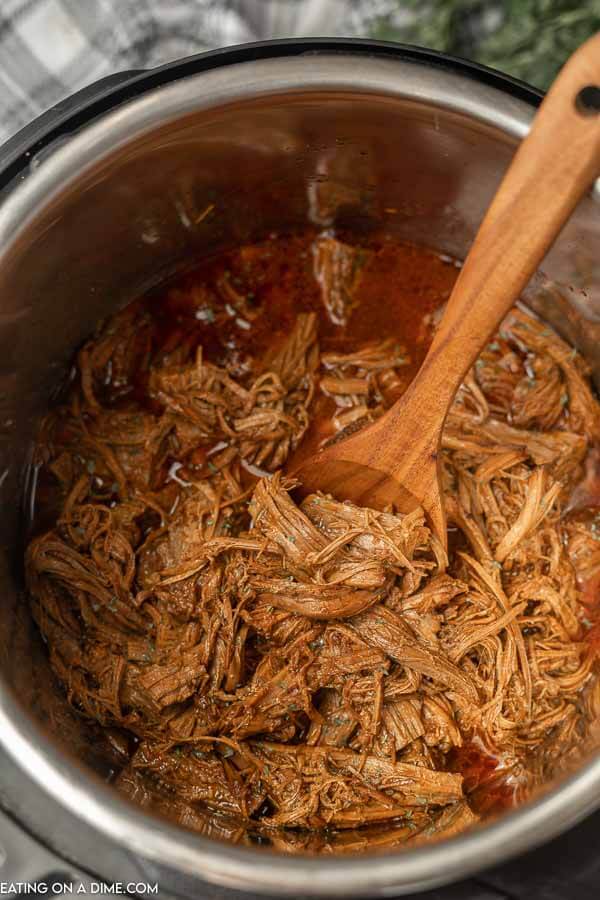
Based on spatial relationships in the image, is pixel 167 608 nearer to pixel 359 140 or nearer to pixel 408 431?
pixel 408 431

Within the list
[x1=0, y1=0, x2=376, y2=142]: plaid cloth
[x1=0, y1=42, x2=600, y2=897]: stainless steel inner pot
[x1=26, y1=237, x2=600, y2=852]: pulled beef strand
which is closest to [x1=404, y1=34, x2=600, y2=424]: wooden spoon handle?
[x1=0, y1=42, x2=600, y2=897]: stainless steel inner pot

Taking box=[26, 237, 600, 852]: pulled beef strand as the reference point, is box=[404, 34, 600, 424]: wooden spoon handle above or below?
above

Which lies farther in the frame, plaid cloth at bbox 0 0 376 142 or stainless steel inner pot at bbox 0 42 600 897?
plaid cloth at bbox 0 0 376 142

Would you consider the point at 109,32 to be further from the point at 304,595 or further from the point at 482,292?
the point at 304,595

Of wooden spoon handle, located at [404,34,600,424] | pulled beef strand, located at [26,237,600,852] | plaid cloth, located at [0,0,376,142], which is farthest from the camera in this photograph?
plaid cloth, located at [0,0,376,142]

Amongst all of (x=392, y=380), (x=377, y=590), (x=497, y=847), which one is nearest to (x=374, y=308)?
(x=392, y=380)

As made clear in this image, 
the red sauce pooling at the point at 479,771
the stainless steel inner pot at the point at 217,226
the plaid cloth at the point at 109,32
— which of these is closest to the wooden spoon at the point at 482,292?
the stainless steel inner pot at the point at 217,226

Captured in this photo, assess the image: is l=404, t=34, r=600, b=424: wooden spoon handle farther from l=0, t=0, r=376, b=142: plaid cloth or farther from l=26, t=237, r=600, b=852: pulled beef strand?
l=0, t=0, r=376, b=142: plaid cloth

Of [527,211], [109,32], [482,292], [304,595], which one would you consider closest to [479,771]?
[304,595]
